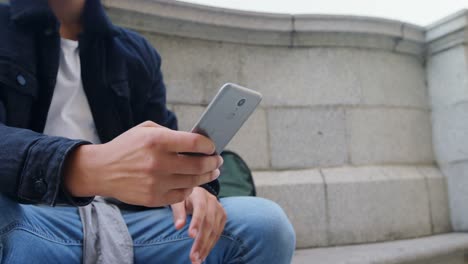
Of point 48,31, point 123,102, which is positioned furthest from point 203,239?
point 48,31

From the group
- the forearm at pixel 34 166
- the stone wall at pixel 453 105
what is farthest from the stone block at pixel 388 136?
the forearm at pixel 34 166

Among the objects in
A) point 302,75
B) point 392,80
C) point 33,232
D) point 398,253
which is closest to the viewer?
point 33,232

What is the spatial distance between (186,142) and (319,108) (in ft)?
7.50

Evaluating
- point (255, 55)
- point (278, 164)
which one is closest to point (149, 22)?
point (255, 55)

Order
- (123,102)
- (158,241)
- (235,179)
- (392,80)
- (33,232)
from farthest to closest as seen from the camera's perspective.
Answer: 1. (392,80)
2. (235,179)
3. (123,102)
4. (158,241)
5. (33,232)

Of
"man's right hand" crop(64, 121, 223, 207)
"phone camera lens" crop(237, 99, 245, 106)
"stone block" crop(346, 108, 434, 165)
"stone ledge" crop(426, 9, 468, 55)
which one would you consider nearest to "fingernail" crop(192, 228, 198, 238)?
"man's right hand" crop(64, 121, 223, 207)

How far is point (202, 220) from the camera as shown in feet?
3.24

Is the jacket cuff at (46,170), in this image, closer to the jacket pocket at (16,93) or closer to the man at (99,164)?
the man at (99,164)

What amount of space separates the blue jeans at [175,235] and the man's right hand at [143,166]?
0.19 m

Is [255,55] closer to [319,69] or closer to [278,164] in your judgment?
[319,69]

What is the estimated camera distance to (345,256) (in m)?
2.28

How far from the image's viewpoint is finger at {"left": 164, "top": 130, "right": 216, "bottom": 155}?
0.69m

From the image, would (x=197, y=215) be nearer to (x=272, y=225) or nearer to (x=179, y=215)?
(x=179, y=215)

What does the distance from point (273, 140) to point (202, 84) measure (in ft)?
1.89
